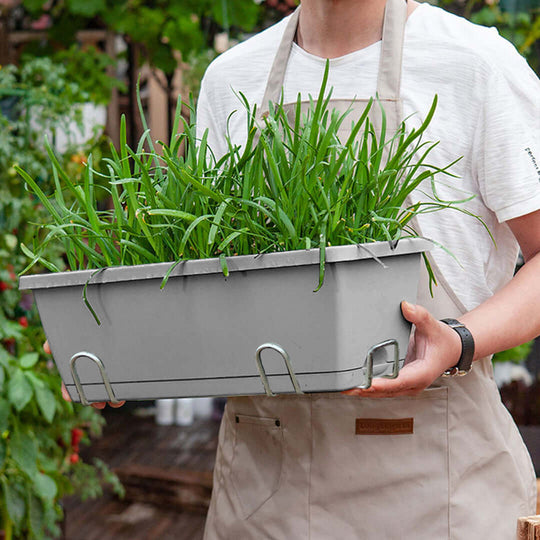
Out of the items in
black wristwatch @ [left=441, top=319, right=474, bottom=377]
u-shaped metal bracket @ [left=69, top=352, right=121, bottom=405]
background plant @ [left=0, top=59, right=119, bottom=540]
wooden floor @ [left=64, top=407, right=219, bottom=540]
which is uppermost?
u-shaped metal bracket @ [left=69, top=352, right=121, bottom=405]

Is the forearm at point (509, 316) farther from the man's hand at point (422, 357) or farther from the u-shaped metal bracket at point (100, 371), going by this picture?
the u-shaped metal bracket at point (100, 371)

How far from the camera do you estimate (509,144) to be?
1013 millimetres

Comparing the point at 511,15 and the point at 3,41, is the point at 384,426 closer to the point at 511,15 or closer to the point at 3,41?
the point at 511,15

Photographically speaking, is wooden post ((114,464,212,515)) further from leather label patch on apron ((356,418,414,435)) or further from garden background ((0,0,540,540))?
leather label patch on apron ((356,418,414,435))

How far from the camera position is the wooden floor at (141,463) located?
140 inches

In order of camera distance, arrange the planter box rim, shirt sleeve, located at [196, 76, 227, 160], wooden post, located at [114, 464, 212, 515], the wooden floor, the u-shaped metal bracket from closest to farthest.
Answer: the planter box rim < the u-shaped metal bracket < shirt sleeve, located at [196, 76, 227, 160] < the wooden floor < wooden post, located at [114, 464, 212, 515]

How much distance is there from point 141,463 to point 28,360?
2.27 metres

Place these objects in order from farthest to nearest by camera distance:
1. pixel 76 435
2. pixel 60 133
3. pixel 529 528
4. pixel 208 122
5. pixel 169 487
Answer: pixel 169 487, pixel 60 133, pixel 76 435, pixel 208 122, pixel 529 528

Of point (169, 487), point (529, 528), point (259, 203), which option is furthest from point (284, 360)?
point (169, 487)

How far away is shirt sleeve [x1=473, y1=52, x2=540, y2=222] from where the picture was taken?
1.00 metres

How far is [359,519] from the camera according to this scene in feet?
3.54

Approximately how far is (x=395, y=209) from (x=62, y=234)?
0.36 meters

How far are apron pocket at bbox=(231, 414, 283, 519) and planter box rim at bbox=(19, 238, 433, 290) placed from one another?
1.22ft

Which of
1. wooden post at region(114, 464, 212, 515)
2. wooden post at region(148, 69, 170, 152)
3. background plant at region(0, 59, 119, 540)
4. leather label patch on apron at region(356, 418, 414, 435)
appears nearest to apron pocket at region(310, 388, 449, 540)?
leather label patch on apron at region(356, 418, 414, 435)
